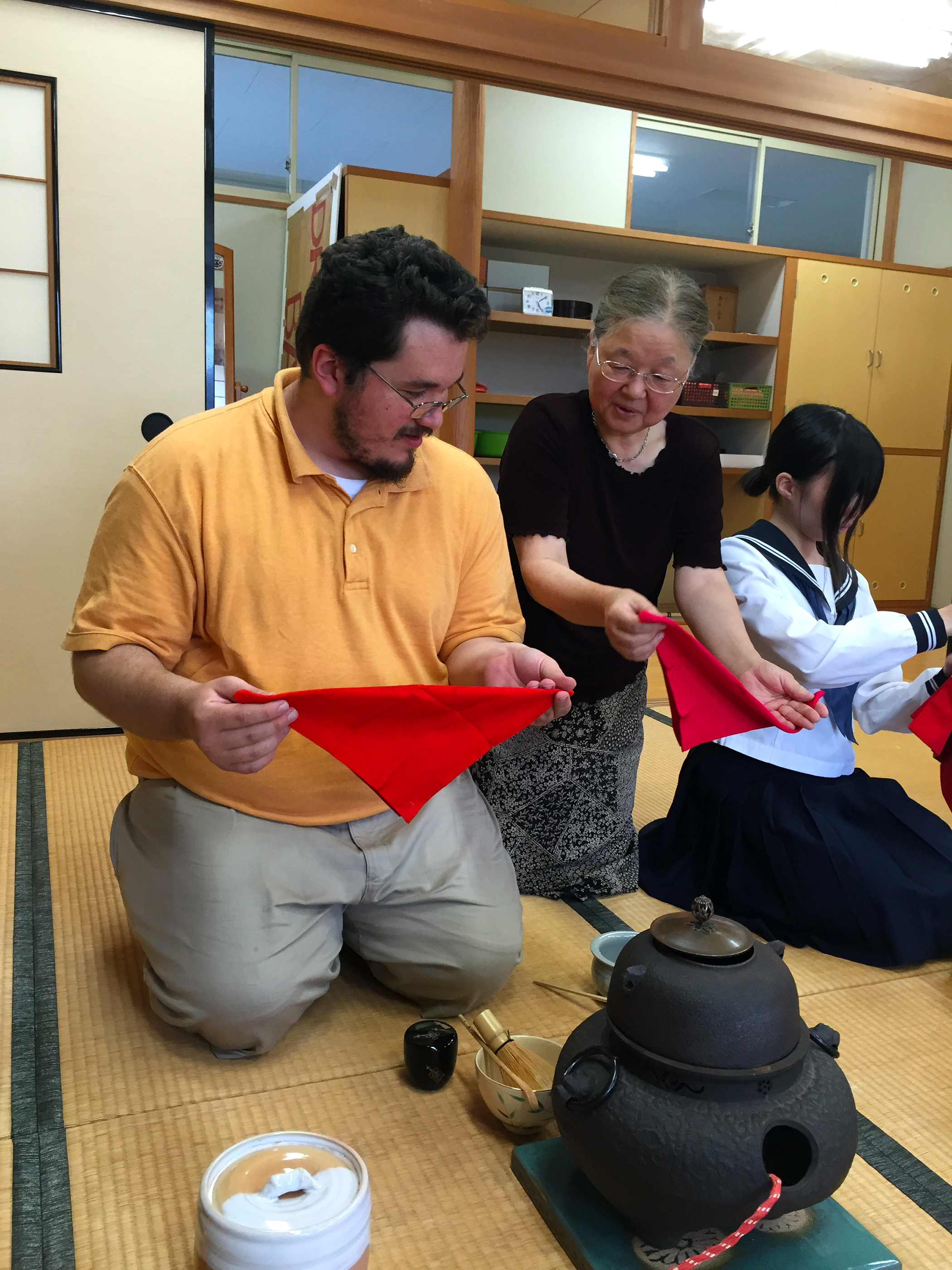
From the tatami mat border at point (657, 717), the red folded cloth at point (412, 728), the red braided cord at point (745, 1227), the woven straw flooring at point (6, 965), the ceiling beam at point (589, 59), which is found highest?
the ceiling beam at point (589, 59)

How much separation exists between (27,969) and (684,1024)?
4.26ft

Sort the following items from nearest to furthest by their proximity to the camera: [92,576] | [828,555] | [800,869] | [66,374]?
1. [92,576]
2. [800,869]
3. [828,555]
4. [66,374]

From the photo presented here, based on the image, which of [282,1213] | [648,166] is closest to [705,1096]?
[282,1213]

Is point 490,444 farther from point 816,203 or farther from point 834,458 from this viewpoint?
point 834,458

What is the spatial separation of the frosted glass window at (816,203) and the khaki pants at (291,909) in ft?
17.8

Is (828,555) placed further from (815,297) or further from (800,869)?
(815,297)

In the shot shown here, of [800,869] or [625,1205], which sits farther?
[800,869]

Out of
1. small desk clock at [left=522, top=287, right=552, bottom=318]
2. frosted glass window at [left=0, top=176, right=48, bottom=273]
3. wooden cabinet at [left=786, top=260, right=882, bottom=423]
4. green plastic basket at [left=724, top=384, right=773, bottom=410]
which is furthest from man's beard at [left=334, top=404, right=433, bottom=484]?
wooden cabinet at [left=786, top=260, right=882, bottom=423]

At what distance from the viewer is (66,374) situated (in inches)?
124

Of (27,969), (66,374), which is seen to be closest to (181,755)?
(27,969)

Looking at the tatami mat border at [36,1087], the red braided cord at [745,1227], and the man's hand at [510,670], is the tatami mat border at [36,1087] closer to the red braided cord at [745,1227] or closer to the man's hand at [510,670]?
the red braided cord at [745,1227]

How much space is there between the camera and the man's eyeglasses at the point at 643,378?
204 centimetres

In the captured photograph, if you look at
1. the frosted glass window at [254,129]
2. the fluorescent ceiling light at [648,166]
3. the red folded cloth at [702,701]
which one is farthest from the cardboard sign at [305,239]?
the red folded cloth at [702,701]

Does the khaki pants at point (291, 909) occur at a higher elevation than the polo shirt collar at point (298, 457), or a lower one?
lower
